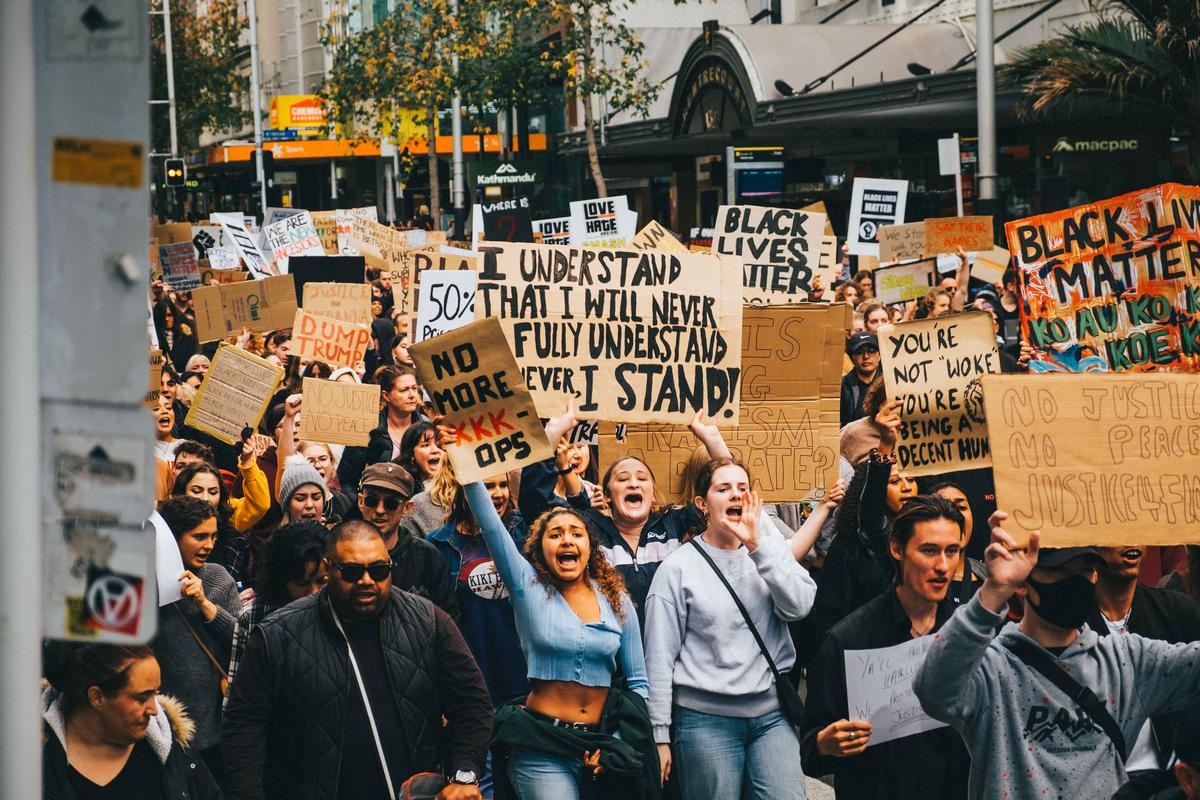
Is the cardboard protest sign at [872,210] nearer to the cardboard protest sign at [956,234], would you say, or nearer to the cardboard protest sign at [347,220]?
the cardboard protest sign at [956,234]

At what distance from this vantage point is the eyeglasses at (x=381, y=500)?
6648mm

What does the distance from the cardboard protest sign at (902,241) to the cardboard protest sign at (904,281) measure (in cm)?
99

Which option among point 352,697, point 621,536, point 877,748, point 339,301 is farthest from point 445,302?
point 339,301

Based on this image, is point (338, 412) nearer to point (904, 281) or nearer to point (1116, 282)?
point (1116, 282)

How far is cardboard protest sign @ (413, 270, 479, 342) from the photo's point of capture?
28.7ft

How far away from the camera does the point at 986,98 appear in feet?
68.8

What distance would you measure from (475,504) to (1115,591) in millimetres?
2178

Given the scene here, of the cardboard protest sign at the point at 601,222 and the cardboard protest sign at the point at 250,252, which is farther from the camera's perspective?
the cardboard protest sign at the point at 250,252

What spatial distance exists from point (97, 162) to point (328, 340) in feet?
33.4

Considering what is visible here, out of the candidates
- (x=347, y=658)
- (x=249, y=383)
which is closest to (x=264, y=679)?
(x=347, y=658)

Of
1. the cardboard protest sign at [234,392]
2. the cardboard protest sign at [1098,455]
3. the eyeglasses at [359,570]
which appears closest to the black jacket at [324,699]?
the eyeglasses at [359,570]

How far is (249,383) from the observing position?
988 centimetres

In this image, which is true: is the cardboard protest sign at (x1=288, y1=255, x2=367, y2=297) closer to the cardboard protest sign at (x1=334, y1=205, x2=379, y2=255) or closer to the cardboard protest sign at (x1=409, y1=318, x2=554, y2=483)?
the cardboard protest sign at (x1=334, y1=205, x2=379, y2=255)

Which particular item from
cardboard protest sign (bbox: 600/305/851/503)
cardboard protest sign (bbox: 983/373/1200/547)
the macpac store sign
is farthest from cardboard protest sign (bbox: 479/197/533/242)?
cardboard protest sign (bbox: 983/373/1200/547)
